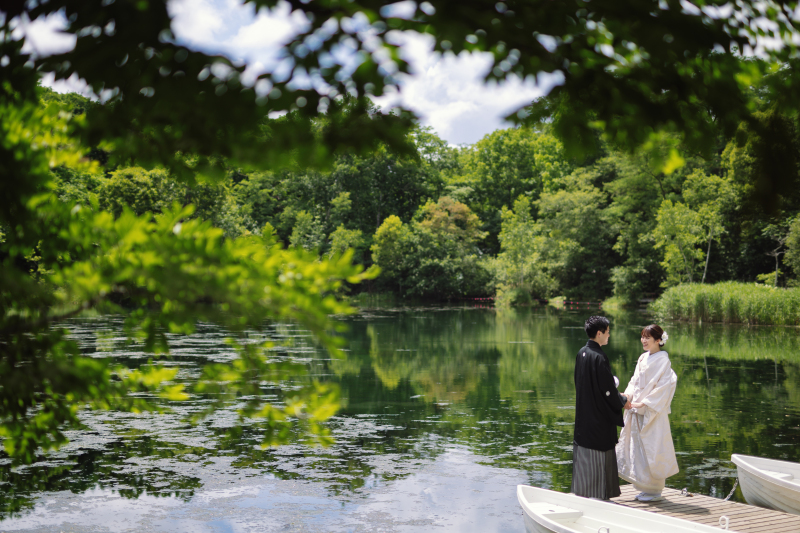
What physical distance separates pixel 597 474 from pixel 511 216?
4643 cm

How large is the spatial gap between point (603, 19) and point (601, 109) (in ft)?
0.97

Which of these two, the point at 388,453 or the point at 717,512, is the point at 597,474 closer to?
the point at 717,512

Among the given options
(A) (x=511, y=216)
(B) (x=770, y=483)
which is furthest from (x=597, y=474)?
(A) (x=511, y=216)

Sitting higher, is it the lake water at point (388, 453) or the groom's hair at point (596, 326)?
the groom's hair at point (596, 326)

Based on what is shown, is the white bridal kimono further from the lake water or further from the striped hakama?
the lake water

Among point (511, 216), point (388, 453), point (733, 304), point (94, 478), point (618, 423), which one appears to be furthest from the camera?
point (511, 216)

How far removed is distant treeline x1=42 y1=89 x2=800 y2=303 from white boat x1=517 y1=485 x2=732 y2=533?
16347 millimetres

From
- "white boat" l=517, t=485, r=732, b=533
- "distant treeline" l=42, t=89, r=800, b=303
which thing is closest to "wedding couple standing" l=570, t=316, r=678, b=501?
"white boat" l=517, t=485, r=732, b=533

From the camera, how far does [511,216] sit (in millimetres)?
51281

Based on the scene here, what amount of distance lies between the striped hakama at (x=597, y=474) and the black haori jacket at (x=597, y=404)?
0.23 feet

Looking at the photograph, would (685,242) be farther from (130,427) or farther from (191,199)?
(130,427)

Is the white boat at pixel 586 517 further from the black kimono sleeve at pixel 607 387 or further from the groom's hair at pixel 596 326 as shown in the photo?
the groom's hair at pixel 596 326

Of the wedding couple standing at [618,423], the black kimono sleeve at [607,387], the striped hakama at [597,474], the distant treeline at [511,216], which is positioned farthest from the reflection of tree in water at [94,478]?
the distant treeline at [511,216]

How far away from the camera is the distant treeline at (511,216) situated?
1422 inches
